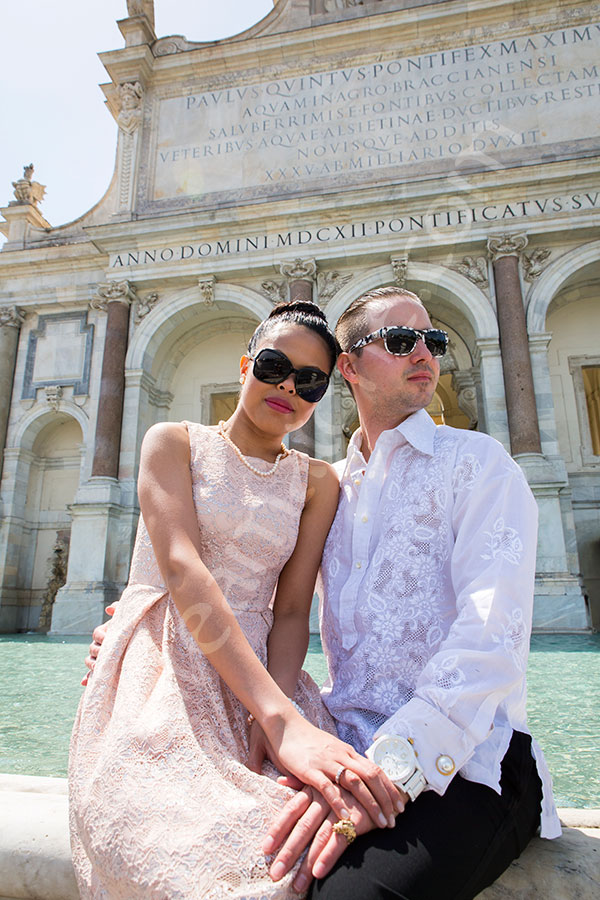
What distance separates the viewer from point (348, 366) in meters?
2.32

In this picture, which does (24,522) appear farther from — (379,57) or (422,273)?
(379,57)

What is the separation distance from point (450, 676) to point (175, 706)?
649 mm

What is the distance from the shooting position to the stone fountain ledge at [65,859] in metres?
1.34

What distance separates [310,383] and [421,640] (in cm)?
84

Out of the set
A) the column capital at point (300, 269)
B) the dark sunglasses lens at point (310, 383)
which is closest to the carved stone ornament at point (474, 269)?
the column capital at point (300, 269)

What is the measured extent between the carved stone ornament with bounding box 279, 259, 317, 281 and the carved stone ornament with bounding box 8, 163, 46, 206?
25.1ft

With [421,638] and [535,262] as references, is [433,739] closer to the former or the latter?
[421,638]

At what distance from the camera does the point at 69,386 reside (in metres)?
14.0

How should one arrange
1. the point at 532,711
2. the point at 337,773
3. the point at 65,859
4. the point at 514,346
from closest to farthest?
the point at 337,773 < the point at 65,859 < the point at 532,711 < the point at 514,346

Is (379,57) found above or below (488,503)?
above

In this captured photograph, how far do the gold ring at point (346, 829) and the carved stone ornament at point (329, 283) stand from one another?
12.1m

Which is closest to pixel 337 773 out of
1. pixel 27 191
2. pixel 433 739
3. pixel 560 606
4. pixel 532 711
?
pixel 433 739

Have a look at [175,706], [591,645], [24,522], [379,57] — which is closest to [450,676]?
[175,706]

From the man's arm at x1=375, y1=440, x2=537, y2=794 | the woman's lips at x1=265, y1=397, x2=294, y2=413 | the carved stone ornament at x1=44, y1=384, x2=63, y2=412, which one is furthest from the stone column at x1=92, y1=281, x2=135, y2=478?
the man's arm at x1=375, y1=440, x2=537, y2=794
